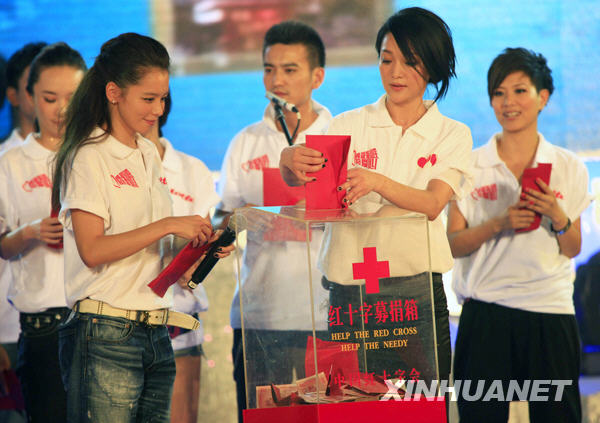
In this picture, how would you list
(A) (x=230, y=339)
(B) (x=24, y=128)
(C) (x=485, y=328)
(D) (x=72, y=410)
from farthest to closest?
(A) (x=230, y=339), (B) (x=24, y=128), (C) (x=485, y=328), (D) (x=72, y=410)

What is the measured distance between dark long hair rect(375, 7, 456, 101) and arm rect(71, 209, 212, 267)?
83 centimetres

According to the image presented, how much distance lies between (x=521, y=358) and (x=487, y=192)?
2.12ft

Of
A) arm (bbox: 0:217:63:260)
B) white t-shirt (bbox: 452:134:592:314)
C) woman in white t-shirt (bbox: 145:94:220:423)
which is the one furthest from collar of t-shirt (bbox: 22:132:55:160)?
white t-shirt (bbox: 452:134:592:314)

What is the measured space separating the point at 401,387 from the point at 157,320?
27.4 inches

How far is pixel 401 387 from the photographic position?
1.66 metres

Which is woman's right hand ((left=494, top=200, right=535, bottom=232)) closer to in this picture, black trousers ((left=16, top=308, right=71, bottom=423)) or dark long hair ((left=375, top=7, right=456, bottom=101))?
dark long hair ((left=375, top=7, right=456, bottom=101))

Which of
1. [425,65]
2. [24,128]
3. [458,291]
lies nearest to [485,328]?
[458,291]

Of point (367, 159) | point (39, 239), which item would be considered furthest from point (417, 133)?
point (39, 239)

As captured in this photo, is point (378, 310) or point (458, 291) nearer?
point (378, 310)

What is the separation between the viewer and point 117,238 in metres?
1.86

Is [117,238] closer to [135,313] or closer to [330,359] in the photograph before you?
[135,313]

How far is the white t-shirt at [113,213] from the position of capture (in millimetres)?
1899

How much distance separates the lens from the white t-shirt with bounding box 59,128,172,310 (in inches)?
74.8

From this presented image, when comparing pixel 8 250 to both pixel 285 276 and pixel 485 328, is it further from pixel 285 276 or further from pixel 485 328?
pixel 485 328
